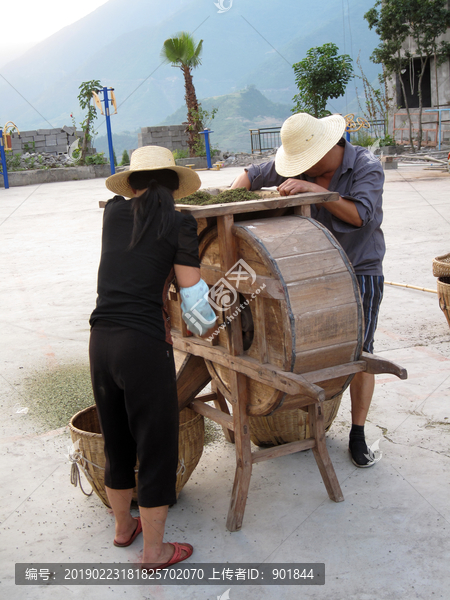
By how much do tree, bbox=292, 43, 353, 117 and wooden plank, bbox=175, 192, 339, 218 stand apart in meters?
18.8

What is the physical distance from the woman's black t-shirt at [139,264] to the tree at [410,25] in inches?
813

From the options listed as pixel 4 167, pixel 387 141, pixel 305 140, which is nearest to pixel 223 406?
pixel 305 140

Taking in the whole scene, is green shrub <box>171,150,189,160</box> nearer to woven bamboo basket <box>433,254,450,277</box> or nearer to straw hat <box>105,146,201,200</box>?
woven bamboo basket <box>433,254,450,277</box>

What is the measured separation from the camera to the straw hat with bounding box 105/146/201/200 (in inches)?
93.4

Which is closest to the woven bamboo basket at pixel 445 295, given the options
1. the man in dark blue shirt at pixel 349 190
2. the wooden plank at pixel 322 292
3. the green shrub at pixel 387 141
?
the man in dark blue shirt at pixel 349 190

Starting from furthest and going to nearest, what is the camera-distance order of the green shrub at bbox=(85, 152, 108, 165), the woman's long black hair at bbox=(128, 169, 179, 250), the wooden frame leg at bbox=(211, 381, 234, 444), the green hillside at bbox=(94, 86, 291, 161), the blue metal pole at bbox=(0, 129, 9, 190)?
the green hillside at bbox=(94, 86, 291, 161), the green shrub at bbox=(85, 152, 108, 165), the blue metal pole at bbox=(0, 129, 9, 190), the wooden frame leg at bbox=(211, 381, 234, 444), the woman's long black hair at bbox=(128, 169, 179, 250)

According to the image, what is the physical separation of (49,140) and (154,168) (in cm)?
2528

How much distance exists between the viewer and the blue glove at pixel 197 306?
2.28m

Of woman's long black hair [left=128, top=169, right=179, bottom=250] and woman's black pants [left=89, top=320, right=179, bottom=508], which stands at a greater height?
woman's long black hair [left=128, top=169, right=179, bottom=250]

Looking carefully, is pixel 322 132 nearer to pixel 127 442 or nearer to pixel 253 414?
pixel 253 414

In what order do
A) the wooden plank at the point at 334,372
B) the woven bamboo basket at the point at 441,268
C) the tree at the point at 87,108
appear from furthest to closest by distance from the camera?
the tree at the point at 87,108 < the woven bamboo basket at the point at 441,268 < the wooden plank at the point at 334,372

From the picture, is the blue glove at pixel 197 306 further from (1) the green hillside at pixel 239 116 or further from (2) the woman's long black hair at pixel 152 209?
(1) the green hillside at pixel 239 116

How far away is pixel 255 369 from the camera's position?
2.49 meters

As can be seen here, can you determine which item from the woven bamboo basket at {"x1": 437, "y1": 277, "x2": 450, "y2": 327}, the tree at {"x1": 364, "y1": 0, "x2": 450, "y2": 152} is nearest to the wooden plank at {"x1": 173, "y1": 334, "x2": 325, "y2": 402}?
the woven bamboo basket at {"x1": 437, "y1": 277, "x2": 450, "y2": 327}
